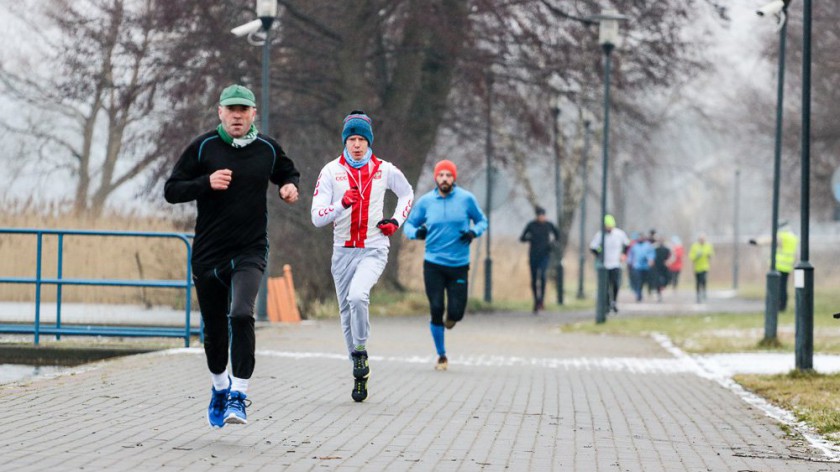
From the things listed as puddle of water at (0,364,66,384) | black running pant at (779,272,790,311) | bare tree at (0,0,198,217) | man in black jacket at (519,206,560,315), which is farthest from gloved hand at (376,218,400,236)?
black running pant at (779,272,790,311)

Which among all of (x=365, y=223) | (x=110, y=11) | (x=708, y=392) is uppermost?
(x=110, y=11)

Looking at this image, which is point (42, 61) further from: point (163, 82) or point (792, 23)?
point (792, 23)

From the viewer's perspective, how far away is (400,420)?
33.4 feet

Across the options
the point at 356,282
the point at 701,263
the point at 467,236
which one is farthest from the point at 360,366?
the point at 701,263

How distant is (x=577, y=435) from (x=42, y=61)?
3127 centimetres

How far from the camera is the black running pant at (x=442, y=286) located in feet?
47.7

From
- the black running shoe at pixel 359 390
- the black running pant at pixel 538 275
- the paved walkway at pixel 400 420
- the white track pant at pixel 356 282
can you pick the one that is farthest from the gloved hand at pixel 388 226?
the black running pant at pixel 538 275

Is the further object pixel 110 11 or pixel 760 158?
pixel 760 158

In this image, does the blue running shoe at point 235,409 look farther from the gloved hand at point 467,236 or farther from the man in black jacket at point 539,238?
the man in black jacket at point 539,238

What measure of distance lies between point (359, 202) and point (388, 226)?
258mm

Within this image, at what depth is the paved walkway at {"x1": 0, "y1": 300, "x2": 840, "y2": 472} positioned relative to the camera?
8.24 metres

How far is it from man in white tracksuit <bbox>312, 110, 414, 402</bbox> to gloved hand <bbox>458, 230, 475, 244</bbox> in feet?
9.34

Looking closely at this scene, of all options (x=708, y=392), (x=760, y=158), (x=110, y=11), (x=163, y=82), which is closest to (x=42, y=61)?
(x=110, y=11)

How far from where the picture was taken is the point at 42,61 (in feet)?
128
